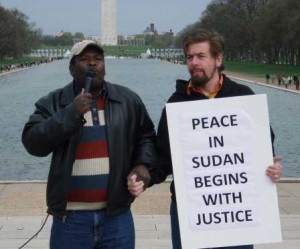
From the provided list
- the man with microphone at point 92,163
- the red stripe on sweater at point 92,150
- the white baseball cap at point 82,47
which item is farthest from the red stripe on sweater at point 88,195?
the white baseball cap at point 82,47

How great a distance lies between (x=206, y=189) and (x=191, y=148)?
26 centimetres

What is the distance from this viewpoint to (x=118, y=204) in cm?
396

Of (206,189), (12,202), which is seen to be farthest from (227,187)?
(12,202)

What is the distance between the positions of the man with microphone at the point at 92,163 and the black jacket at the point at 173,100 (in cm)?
19

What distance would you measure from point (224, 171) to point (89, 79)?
3.27 feet

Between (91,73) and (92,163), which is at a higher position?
(91,73)

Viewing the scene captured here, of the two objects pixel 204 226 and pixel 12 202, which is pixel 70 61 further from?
pixel 12 202

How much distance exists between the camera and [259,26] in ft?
329

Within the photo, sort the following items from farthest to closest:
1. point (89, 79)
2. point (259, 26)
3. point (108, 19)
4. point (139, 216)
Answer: point (108, 19)
point (259, 26)
point (139, 216)
point (89, 79)

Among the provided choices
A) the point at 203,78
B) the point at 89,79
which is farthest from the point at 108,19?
the point at 89,79

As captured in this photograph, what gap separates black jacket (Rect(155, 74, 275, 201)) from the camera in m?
4.14

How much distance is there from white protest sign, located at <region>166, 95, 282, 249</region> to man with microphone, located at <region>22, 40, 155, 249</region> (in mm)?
254

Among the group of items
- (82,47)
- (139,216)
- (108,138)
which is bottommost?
(139,216)

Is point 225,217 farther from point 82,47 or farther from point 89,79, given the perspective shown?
point 82,47
